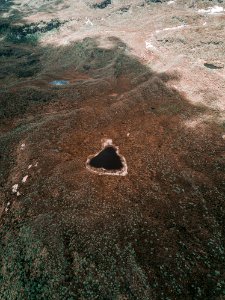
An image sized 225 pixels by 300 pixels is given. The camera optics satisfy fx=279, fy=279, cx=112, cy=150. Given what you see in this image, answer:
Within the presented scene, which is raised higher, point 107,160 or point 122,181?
point 122,181

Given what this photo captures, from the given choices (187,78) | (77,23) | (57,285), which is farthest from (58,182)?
(77,23)

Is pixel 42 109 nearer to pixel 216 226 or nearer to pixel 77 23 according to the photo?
pixel 216 226

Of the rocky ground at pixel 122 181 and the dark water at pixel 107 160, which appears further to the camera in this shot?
the dark water at pixel 107 160

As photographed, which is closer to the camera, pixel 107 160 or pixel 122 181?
pixel 122 181

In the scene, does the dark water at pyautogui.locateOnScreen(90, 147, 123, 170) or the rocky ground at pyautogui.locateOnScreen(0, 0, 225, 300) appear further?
the dark water at pyautogui.locateOnScreen(90, 147, 123, 170)
